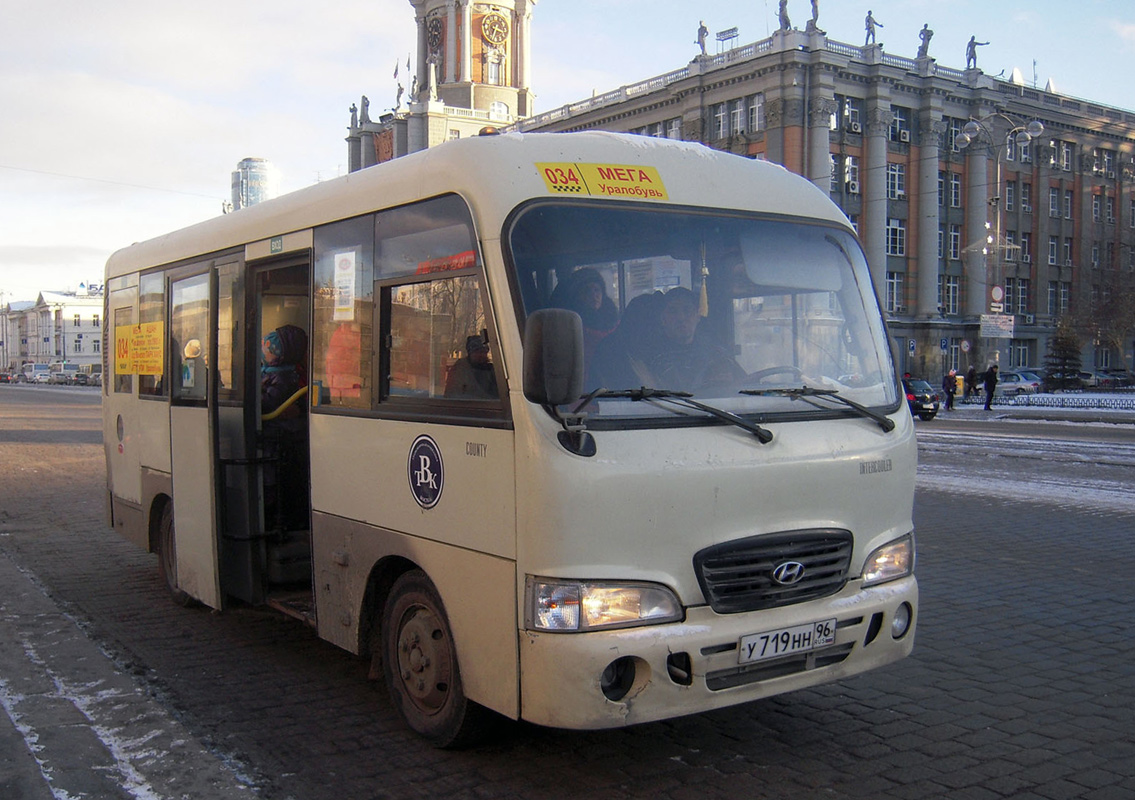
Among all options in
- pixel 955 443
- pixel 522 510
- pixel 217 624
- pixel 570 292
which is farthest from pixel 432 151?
pixel 955 443

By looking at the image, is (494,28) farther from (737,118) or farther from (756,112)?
(756,112)

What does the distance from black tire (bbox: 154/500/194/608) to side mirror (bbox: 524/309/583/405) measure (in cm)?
443

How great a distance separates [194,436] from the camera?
686 cm

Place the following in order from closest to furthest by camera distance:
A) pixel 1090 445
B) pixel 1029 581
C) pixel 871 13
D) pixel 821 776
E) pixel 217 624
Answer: pixel 821 776
pixel 217 624
pixel 1029 581
pixel 1090 445
pixel 871 13

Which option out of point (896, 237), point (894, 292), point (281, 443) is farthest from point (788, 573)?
point (896, 237)

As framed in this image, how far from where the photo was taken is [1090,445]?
21500 mm

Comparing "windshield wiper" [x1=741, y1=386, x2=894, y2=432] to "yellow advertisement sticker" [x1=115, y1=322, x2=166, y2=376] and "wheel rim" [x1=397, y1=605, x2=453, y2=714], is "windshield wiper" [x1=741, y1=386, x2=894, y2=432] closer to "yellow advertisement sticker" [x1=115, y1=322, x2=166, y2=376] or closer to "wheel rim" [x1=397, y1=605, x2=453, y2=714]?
"wheel rim" [x1=397, y1=605, x2=453, y2=714]

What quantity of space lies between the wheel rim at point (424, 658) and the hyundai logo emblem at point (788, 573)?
4.56ft

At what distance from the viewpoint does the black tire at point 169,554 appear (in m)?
7.45

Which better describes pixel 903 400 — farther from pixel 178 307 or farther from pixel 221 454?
pixel 178 307

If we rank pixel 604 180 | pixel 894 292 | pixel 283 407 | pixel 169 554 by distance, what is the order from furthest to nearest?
pixel 894 292 < pixel 169 554 < pixel 283 407 < pixel 604 180

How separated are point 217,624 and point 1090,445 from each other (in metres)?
19.2

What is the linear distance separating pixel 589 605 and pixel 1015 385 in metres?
53.2

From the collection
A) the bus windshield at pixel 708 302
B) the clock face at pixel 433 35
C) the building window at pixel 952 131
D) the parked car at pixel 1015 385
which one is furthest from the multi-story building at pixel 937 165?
the bus windshield at pixel 708 302
